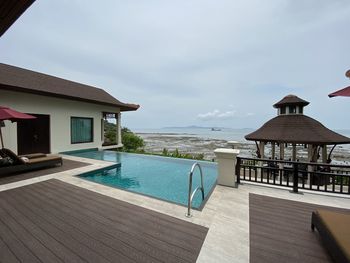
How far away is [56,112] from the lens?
10109mm

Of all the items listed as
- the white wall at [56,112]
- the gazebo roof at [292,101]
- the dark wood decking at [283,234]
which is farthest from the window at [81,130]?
the gazebo roof at [292,101]

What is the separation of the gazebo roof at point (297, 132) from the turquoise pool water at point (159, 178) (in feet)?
13.7

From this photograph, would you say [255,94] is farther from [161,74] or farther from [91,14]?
[91,14]

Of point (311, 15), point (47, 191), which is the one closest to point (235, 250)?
point (47, 191)

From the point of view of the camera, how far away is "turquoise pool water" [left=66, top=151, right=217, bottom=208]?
503cm

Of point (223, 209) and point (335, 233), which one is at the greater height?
point (335, 233)

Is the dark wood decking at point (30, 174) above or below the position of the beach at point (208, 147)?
above

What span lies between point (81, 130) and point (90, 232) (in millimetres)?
10381

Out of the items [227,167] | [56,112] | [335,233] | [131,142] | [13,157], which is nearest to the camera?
[335,233]

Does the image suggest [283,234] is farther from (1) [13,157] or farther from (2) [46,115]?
(2) [46,115]

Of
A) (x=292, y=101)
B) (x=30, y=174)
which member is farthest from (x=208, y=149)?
(x=30, y=174)

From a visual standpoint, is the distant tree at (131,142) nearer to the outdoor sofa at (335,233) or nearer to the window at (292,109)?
the window at (292,109)

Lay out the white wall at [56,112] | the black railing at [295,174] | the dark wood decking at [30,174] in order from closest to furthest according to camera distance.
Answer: the black railing at [295,174] → the dark wood decking at [30,174] → the white wall at [56,112]

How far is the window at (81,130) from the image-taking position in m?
11.2
